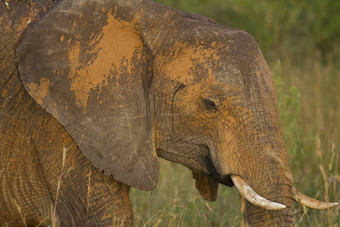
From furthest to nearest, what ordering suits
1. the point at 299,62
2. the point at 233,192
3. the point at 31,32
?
the point at 299,62 → the point at 233,192 → the point at 31,32

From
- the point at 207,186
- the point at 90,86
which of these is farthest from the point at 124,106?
the point at 207,186

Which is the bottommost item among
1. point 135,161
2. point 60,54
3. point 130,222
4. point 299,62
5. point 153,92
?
point 299,62

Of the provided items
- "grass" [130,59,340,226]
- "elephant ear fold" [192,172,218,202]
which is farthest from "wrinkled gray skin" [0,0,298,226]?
"grass" [130,59,340,226]

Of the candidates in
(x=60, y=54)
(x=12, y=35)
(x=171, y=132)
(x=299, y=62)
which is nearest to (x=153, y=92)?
(x=171, y=132)

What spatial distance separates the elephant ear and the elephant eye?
0.36m

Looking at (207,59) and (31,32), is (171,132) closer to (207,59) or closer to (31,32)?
(207,59)

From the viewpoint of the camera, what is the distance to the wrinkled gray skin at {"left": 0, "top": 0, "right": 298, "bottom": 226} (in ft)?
12.6

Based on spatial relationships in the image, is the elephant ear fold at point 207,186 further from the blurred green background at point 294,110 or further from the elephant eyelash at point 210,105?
the elephant eyelash at point 210,105

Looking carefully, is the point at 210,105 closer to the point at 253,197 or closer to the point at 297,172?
the point at 253,197

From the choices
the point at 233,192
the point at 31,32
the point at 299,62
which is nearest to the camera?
the point at 31,32

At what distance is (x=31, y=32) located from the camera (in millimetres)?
3865

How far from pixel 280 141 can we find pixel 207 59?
0.63 meters

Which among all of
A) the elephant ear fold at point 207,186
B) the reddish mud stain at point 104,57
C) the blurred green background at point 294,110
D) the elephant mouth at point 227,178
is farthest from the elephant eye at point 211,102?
the elephant ear fold at point 207,186

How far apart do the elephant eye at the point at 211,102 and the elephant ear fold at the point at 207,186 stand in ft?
2.70
